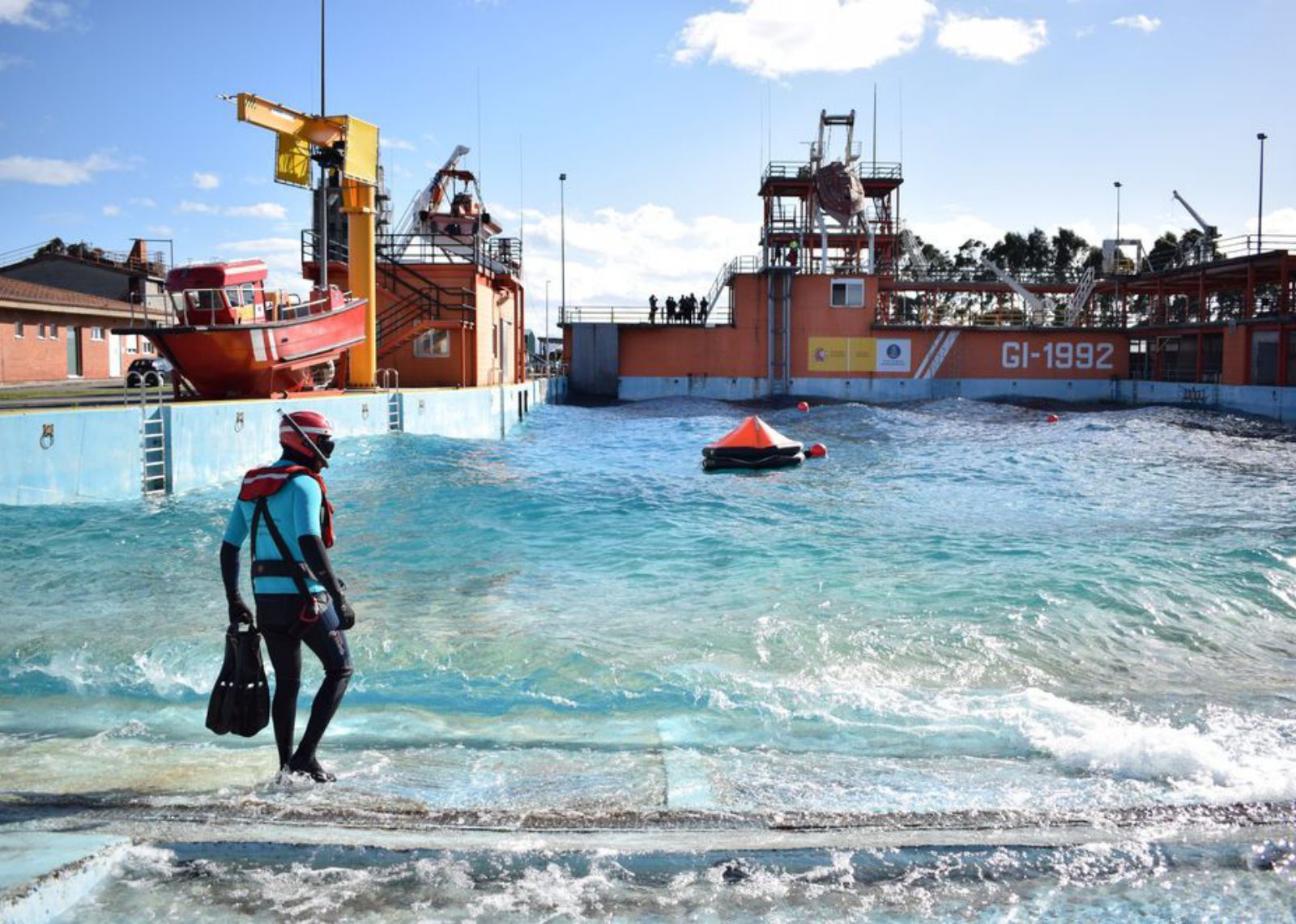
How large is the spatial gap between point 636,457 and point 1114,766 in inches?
773

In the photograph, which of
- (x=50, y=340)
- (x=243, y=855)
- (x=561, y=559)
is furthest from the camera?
(x=50, y=340)

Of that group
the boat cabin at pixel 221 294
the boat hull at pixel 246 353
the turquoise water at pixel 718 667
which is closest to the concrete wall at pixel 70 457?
the turquoise water at pixel 718 667

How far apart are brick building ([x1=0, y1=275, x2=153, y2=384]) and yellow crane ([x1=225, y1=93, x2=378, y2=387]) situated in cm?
724

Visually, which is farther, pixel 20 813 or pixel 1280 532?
pixel 1280 532

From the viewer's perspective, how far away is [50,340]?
32.8m

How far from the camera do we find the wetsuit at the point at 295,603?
5090 millimetres

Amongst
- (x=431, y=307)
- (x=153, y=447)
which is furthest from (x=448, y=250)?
(x=153, y=447)

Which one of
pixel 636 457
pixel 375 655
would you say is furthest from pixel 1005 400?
pixel 375 655

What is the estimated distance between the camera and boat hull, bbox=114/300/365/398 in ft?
60.6

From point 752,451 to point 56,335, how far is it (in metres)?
24.4

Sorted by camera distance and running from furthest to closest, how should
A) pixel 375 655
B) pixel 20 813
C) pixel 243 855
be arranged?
pixel 375 655 < pixel 20 813 < pixel 243 855

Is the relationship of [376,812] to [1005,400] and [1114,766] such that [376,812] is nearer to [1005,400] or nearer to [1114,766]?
[1114,766]

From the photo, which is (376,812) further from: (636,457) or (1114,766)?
(636,457)

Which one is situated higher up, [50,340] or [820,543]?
[50,340]
